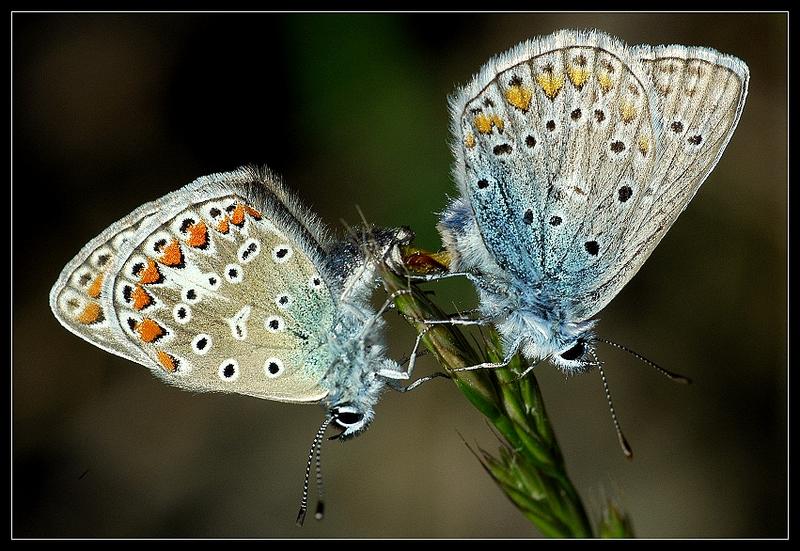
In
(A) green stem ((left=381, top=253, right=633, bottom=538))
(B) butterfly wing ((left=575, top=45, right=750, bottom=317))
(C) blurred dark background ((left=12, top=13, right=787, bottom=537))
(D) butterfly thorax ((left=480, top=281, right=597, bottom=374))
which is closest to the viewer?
(A) green stem ((left=381, top=253, right=633, bottom=538))

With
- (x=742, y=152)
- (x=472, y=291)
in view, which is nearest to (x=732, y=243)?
(x=742, y=152)

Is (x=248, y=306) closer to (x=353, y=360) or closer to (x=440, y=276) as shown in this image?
(x=353, y=360)

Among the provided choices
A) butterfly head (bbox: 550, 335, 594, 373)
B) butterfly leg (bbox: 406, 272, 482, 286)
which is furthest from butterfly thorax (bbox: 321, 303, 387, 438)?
butterfly head (bbox: 550, 335, 594, 373)

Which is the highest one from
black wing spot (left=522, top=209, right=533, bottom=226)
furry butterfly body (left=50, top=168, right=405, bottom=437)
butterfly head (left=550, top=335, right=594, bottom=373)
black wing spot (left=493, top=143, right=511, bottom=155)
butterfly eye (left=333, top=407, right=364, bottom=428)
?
black wing spot (left=493, top=143, right=511, bottom=155)

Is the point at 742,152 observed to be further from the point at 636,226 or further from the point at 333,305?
the point at 333,305

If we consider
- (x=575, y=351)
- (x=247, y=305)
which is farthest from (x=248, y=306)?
(x=575, y=351)

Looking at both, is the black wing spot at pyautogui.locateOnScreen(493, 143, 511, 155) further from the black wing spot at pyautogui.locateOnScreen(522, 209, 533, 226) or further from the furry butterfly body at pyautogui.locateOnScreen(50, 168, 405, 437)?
the furry butterfly body at pyautogui.locateOnScreen(50, 168, 405, 437)

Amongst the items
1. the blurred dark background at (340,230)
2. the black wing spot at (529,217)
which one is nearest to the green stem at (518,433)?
the black wing spot at (529,217)
